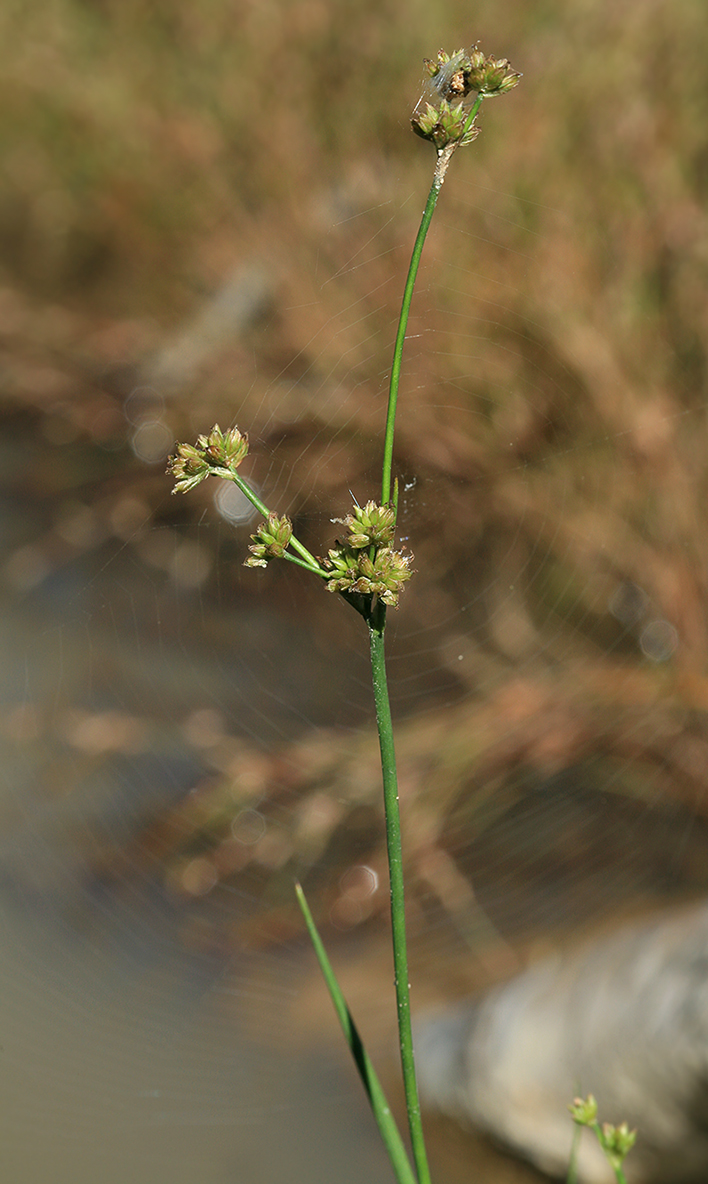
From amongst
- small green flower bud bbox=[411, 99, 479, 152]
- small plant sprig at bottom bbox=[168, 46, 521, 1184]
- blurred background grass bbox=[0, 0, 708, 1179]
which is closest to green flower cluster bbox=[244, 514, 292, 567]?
small plant sprig at bottom bbox=[168, 46, 521, 1184]

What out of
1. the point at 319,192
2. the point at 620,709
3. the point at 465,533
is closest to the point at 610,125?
the point at 319,192

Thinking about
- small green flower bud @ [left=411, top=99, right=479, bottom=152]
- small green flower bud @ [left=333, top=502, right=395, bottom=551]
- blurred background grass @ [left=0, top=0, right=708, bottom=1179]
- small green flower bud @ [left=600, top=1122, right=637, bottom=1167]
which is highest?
blurred background grass @ [left=0, top=0, right=708, bottom=1179]

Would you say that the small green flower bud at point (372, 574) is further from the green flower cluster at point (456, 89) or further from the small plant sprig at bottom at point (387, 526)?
the green flower cluster at point (456, 89)

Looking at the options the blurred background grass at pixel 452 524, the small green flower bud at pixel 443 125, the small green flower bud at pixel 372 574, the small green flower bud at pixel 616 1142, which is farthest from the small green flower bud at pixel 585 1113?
the blurred background grass at pixel 452 524

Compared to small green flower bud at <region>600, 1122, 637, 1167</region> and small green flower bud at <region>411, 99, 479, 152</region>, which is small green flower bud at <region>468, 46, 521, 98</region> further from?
small green flower bud at <region>600, 1122, 637, 1167</region>

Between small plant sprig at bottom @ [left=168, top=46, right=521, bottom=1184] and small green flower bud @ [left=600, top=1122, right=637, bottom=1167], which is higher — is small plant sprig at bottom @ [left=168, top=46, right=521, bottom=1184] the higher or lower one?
the higher one

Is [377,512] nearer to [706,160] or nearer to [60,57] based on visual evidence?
[706,160]

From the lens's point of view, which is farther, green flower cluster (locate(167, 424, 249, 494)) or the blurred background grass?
the blurred background grass

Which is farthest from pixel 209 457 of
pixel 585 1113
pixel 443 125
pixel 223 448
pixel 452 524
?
pixel 452 524
